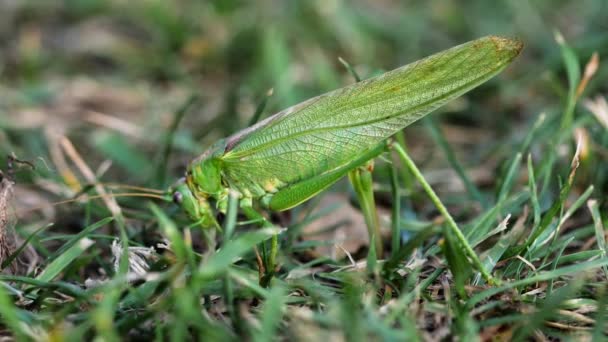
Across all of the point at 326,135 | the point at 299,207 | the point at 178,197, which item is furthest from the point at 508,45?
the point at 178,197

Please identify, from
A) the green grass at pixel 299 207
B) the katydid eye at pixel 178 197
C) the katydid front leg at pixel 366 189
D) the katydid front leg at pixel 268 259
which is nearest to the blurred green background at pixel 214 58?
the green grass at pixel 299 207

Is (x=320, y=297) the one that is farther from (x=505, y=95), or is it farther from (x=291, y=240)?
(x=505, y=95)

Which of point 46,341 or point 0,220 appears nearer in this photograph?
point 46,341

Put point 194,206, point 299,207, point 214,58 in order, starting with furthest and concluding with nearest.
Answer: point 214,58 < point 299,207 < point 194,206

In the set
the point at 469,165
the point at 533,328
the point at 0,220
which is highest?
the point at 0,220

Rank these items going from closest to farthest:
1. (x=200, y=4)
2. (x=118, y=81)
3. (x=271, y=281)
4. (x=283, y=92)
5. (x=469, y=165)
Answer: (x=271, y=281) → (x=469, y=165) → (x=283, y=92) → (x=118, y=81) → (x=200, y=4)

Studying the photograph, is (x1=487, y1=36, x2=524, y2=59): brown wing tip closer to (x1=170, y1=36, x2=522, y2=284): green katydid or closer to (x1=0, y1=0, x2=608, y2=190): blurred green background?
(x1=170, y1=36, x2=522, y2=284): green katydid

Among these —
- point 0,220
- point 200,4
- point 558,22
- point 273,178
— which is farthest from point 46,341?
point 558,22

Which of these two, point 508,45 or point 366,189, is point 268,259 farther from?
point 508,45
